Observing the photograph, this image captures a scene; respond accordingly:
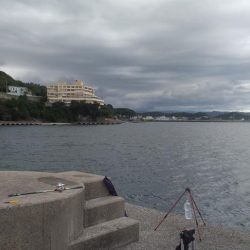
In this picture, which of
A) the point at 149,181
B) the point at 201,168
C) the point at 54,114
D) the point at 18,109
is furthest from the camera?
the point at 54,114

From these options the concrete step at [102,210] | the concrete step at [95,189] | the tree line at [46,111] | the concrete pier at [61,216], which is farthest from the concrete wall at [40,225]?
the tree line at [46,111]

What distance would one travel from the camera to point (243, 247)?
905 cm

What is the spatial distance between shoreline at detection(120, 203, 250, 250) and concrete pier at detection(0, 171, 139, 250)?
17.9 inches

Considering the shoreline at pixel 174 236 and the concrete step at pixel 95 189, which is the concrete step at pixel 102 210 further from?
the shoreline at pixel 174 236

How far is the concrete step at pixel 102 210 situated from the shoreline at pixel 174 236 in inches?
31.6

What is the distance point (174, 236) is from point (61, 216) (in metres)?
3.50

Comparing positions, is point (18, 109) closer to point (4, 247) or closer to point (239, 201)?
point (239, 201)

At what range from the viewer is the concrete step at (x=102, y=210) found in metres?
8.53

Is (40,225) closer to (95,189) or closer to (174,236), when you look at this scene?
(95,189)

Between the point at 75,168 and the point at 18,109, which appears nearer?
the point at 75,168

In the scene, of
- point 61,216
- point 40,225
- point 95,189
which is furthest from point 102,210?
point 40,225

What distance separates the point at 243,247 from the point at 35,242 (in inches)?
195

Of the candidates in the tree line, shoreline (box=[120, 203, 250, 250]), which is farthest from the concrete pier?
the tree line

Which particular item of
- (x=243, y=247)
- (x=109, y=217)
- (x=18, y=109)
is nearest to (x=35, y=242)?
(x=109, y=217)
